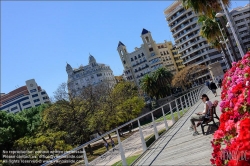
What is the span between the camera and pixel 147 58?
102 meters

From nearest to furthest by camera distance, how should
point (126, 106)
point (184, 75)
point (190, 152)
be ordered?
point (190, 152), point (126, 106), point (184, 75)

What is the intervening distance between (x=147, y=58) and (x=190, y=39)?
22.6 meters

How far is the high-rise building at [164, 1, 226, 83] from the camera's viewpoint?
7938 centimetres

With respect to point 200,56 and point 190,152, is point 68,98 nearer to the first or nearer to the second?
point 190,152

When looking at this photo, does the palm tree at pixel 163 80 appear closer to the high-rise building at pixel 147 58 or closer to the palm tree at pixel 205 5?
the high-rise building at pixel 147 58

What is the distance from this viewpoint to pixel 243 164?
2.10 metres

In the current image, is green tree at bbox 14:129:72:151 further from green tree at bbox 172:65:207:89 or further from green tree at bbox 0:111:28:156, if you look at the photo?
green tree at bbox 172:65:207:89

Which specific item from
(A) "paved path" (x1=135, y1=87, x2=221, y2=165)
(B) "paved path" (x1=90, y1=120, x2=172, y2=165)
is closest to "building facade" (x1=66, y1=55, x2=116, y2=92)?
(B) "paved path" (x1=90, y1=120, x2=172, y2=165)

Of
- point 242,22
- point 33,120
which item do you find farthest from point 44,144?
point 242,22

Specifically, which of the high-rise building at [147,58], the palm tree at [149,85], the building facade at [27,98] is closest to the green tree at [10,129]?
the palm tree at [149,85]

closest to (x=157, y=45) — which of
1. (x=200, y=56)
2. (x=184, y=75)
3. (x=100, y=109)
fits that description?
(x=200, y=56)

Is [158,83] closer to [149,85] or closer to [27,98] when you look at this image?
[149,85]

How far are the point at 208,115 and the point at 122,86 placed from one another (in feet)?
154

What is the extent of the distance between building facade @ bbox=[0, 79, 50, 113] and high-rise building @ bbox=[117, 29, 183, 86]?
4233 centimetres
